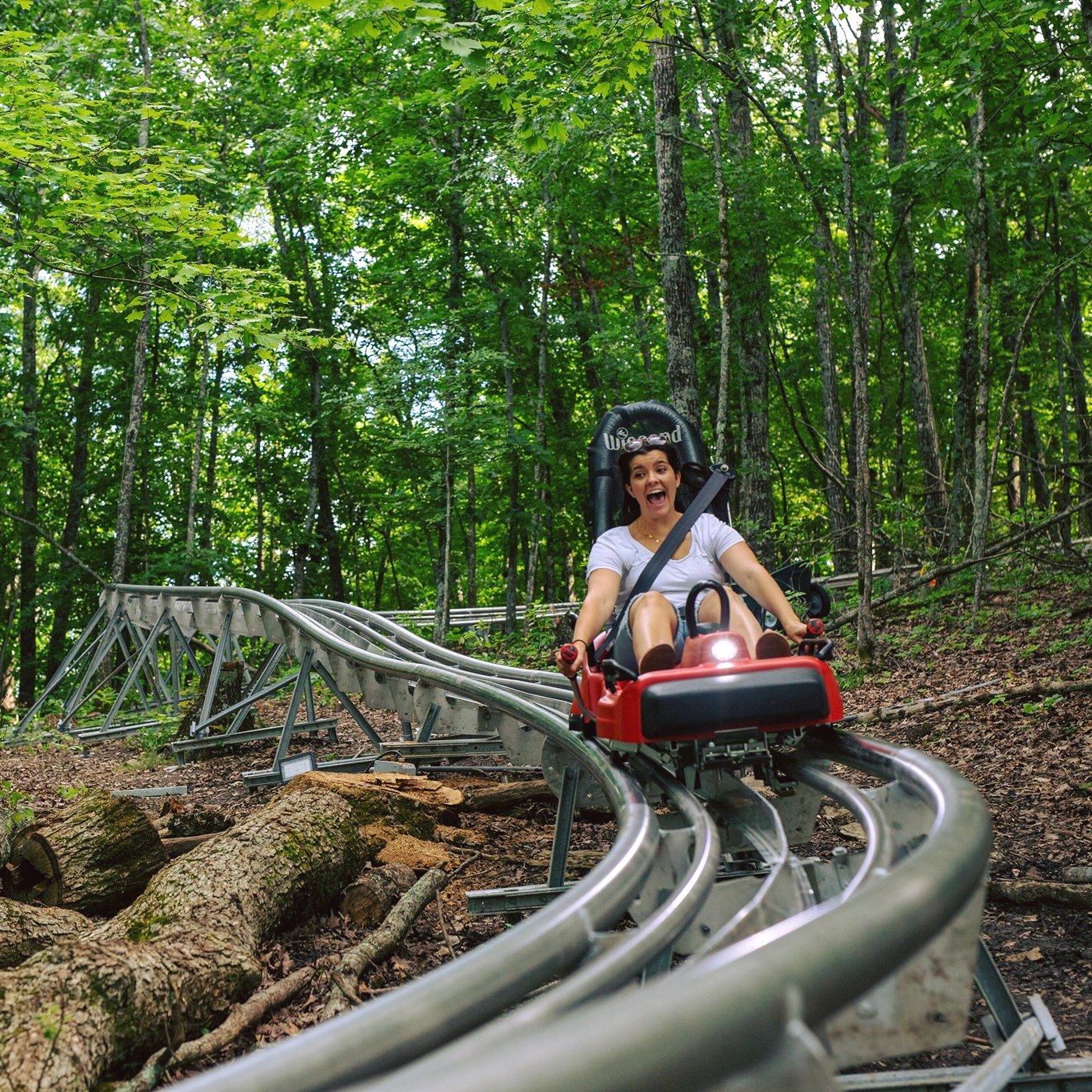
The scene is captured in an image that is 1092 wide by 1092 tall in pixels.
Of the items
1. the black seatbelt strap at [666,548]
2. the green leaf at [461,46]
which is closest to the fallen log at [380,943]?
the black seatbelt strap at [666,548]

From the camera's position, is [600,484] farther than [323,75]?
No

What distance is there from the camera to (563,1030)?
103 cm

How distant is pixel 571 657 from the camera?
3.98 m

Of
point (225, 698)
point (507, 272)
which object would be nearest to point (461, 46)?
point (225, 698)

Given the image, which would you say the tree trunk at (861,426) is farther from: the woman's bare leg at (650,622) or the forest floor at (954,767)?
the woman's bare leg at (650,622)

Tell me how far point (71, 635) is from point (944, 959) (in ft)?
86.5

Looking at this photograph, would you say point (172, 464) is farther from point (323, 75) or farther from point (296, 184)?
point (323, 75)

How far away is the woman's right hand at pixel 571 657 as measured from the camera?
3977 mm

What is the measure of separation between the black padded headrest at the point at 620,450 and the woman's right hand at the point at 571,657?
108 cm

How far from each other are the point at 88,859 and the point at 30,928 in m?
0.91

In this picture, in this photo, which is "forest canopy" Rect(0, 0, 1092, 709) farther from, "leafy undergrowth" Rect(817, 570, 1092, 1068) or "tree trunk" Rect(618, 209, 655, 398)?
"leafy undergrowth" Rect(817, 570, 1092, 1068)

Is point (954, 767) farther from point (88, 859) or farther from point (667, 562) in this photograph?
point (88, 859)

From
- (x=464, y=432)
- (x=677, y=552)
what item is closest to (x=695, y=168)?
(x=464, y=432)

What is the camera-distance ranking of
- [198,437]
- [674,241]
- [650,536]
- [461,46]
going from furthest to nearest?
[198,437] → [674,241] → [461,46] → [650,536]
